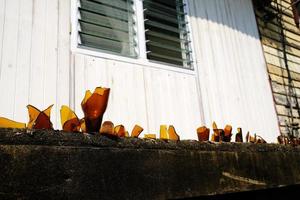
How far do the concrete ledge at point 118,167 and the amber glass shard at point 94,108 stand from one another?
0.10 metres

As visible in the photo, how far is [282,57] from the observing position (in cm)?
577

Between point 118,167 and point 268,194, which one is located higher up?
point 118,167

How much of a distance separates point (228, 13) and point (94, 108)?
4.59 meters

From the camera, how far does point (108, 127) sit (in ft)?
3.20

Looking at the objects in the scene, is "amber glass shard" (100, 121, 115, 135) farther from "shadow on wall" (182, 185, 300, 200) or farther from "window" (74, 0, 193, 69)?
"window" (74, 0, 193, 69)

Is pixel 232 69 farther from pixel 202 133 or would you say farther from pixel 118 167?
pixel 118 167

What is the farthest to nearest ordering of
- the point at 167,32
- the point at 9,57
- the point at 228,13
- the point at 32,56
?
the point at 228,13 < the point at 167,32 < the point at 32,56 < the point at 9,57

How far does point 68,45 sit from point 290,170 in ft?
8.04

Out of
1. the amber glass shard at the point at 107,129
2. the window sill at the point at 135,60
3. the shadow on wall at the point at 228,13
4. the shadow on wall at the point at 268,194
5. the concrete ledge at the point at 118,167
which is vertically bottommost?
the shadow on wall at the point at 268,194

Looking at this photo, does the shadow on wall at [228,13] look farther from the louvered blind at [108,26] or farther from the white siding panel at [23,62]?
the white siding panel at [23,62]

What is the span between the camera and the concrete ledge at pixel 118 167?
736 mm

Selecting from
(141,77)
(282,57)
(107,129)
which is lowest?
(107,129)

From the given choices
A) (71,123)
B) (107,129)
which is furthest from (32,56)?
(107,129)

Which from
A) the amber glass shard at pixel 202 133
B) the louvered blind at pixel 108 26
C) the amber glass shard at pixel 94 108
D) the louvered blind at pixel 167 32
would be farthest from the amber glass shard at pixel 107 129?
the louvered blind at pixel 167 32
